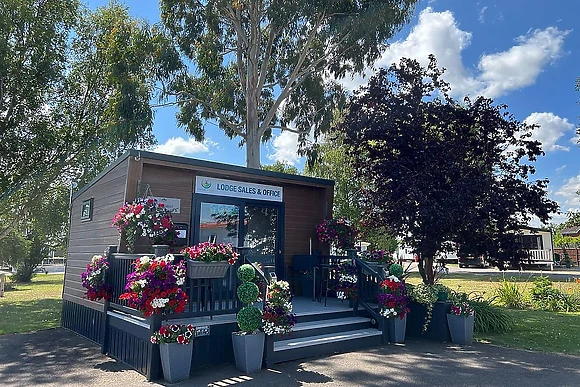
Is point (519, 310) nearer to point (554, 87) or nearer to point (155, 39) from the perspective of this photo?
point (554, 87)

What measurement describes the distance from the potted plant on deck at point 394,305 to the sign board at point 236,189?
113 inches

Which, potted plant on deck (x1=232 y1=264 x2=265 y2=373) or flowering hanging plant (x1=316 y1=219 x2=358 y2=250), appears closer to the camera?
potted plant on deck (x1=232 y1=264 x2=265 y2=373)

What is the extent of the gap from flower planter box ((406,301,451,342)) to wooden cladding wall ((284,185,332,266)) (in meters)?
2.49

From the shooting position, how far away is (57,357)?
5.96m

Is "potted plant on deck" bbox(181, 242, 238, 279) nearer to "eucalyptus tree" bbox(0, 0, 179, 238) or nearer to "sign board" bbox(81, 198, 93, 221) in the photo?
"sign board" bbox(81, 198, 93, 221)

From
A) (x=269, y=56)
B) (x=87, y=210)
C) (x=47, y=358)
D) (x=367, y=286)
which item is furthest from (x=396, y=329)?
(x=269, y=56)

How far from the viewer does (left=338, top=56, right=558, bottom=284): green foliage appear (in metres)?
7.36

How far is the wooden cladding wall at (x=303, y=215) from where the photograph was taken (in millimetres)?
8781

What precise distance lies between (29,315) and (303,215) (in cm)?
708

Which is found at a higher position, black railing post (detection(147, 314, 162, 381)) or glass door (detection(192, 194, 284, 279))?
glass door (detection(192, 194, 284, 279))

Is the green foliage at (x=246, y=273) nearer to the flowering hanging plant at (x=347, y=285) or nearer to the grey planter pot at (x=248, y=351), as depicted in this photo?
the grey planter pot at (x=248, y=351)

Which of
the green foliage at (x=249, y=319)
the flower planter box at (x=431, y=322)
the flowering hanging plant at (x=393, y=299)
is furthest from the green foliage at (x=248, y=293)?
the flower planter box at (x=431, y=322)

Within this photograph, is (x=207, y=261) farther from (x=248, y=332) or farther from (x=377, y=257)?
(x=377, y=257)

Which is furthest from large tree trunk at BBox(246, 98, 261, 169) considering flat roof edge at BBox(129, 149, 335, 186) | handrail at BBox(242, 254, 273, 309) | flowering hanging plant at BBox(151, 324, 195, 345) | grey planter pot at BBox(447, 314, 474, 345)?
flowering hanging plant at BBox(151, 324, 195, 345)
